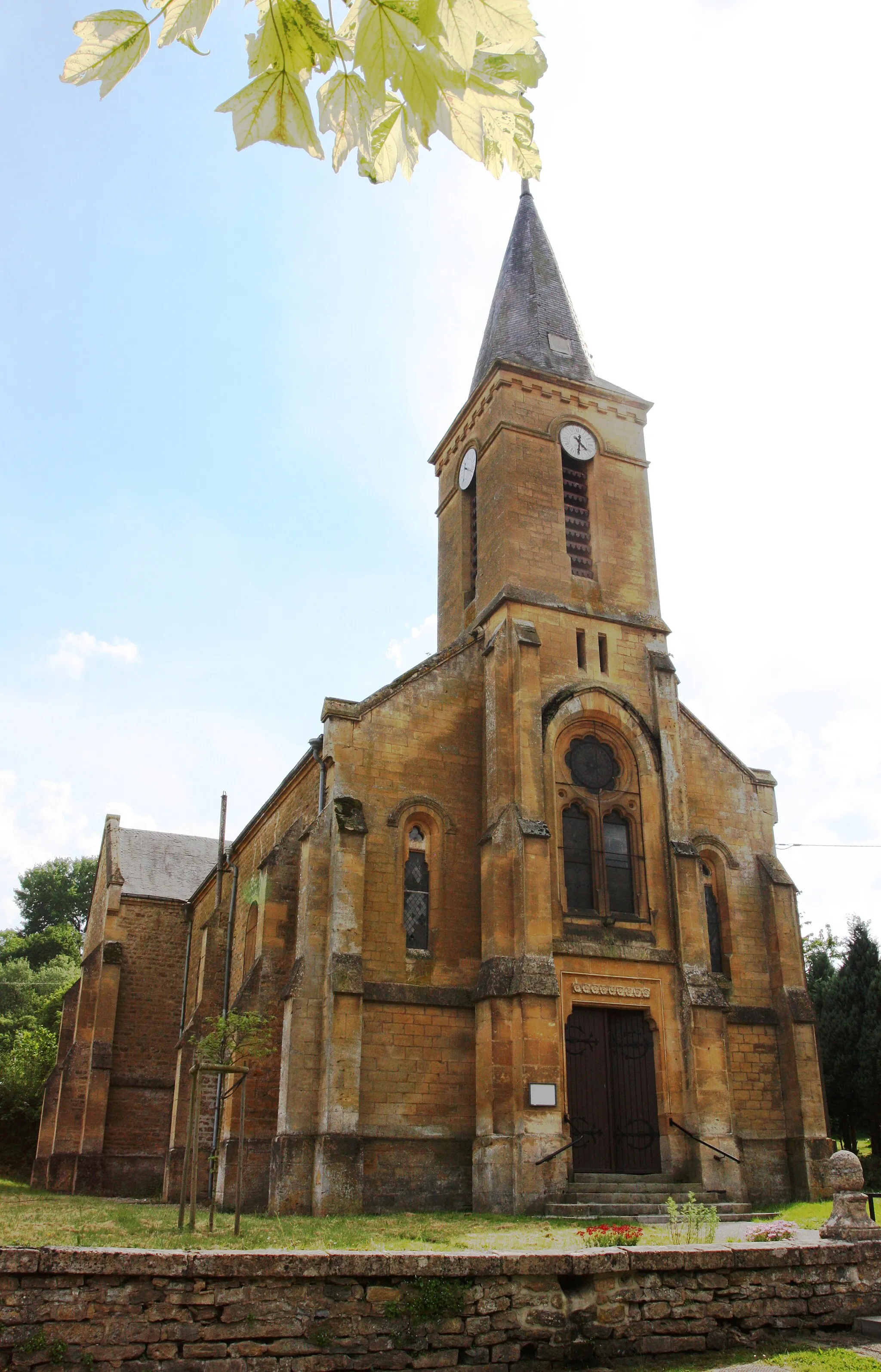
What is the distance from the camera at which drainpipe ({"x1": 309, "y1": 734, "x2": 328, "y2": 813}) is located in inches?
781

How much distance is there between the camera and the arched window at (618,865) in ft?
67.1

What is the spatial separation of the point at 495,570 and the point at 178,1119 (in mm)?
14934

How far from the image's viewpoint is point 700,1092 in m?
18.4

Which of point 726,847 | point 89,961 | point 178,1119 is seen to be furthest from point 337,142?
point 89,961

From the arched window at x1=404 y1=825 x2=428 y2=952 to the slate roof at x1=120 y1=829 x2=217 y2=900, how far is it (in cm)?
1657

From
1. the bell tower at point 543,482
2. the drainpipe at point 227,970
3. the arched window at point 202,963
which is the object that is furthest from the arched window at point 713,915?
the arched window at point 202,963

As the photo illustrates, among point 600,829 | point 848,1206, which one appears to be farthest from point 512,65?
point 600,829

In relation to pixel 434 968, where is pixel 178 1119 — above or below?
below

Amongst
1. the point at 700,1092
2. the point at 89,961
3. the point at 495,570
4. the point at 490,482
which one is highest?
the point at 490,482

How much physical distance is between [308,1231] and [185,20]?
1292 centimetres

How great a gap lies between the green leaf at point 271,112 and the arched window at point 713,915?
19.8 m

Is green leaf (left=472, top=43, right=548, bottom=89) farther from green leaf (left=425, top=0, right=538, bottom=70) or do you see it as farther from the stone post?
the stone post

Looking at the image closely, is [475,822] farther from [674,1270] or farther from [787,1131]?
[674,1270]

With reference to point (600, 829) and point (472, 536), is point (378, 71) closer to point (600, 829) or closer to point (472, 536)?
point (600, 829)
